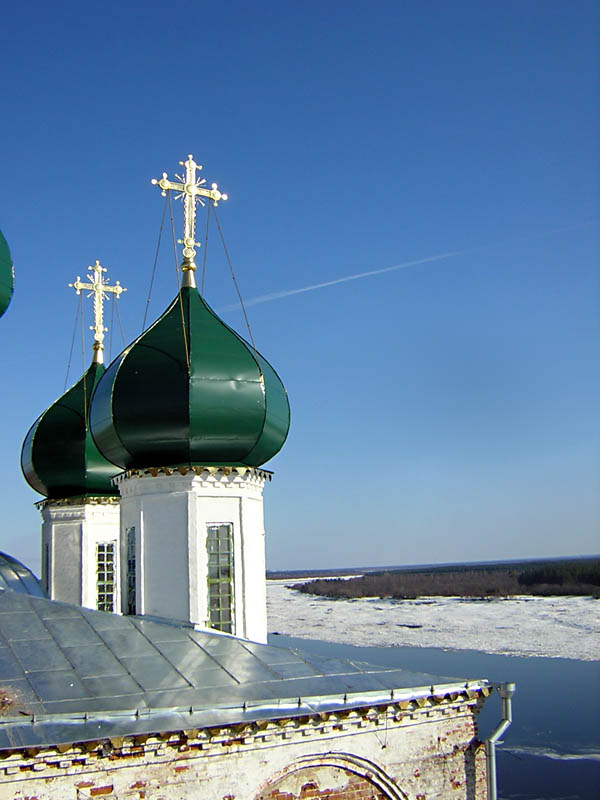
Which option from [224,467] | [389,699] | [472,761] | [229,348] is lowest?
[472,761]

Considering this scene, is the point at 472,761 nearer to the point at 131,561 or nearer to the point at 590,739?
the point at 131,561

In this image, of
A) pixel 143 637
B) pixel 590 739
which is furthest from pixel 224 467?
pixel 590 739

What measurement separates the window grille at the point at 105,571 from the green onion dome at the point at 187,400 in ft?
10.1

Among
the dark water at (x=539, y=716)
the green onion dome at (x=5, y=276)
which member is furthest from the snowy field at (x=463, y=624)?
the green onion dome at (x=5, y=276)

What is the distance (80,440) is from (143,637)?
4943 mm

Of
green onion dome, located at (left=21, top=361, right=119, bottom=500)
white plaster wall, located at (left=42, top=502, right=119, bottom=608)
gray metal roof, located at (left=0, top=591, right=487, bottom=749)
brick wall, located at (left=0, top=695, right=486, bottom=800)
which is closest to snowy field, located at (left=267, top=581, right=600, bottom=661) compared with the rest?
white plaster wall, located at (left=42, top=502, right=119, bottom=608)

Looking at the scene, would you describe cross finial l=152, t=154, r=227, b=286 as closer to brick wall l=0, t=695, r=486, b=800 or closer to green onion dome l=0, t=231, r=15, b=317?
green onion dome l=0, t=231, r=15, b=317

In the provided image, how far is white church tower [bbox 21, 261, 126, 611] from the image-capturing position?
10375mm

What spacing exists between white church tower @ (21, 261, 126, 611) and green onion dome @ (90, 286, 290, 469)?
103 inches

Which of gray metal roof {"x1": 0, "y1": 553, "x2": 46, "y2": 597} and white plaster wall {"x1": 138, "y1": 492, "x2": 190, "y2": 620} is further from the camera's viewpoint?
gray metal roof {"x1": 0, "y1": 553, "x2": 46, "y2": 597}

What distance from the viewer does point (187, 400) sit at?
24.0 ft

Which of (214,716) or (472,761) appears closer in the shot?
(214,716)

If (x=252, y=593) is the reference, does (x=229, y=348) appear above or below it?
above

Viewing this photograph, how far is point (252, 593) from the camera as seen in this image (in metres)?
7.58
